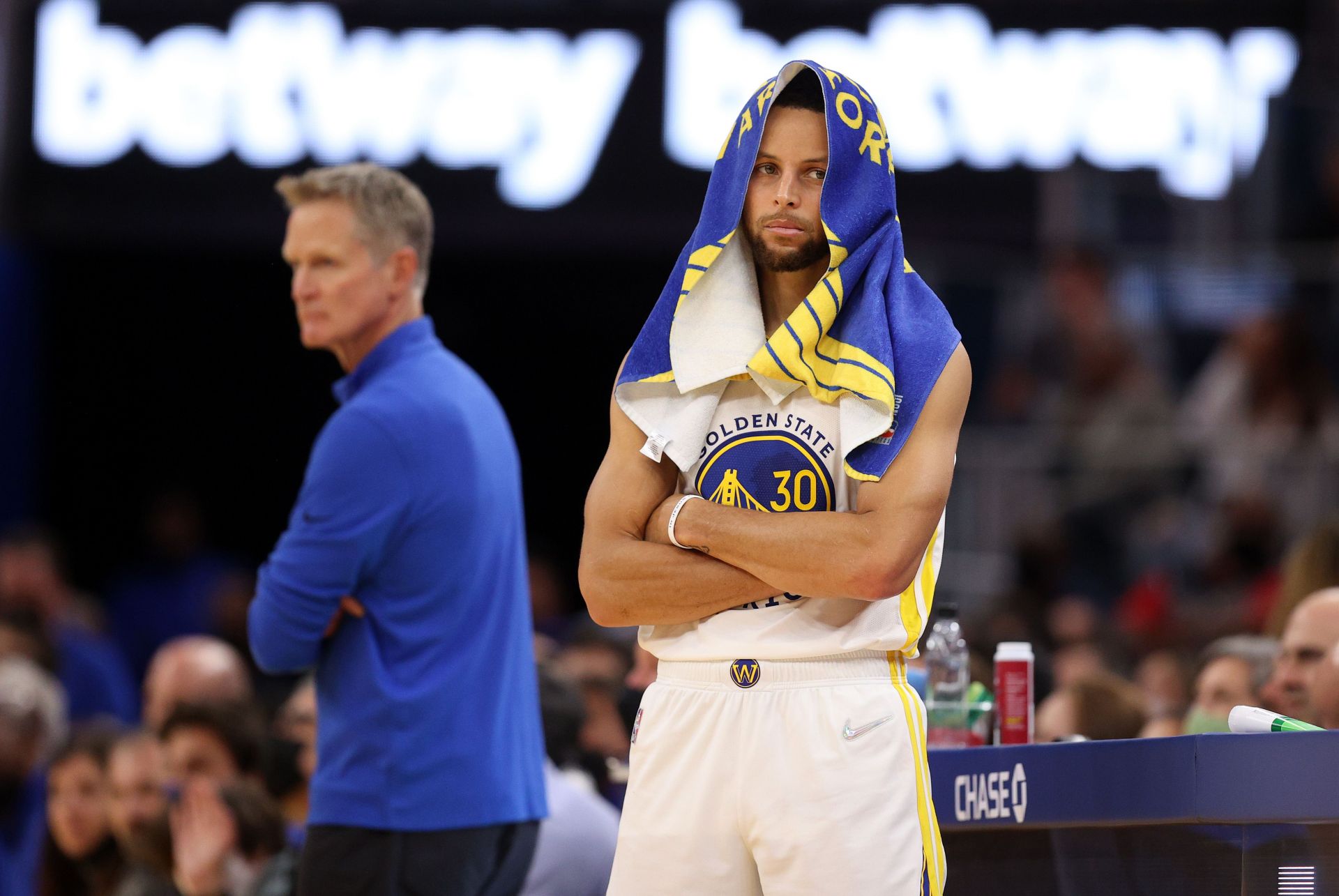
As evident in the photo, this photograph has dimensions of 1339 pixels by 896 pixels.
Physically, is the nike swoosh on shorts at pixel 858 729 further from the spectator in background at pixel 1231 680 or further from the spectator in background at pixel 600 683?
the spectator in background at pixel 600 683

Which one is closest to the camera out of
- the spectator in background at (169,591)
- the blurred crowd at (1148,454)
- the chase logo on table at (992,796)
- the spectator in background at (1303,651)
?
the chase logo on table at (992,796)

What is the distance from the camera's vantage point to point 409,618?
3959 mm

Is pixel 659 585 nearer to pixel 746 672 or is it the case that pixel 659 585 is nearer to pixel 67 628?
pixel 746 672

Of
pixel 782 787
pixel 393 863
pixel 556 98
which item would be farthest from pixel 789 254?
pixel 556 98

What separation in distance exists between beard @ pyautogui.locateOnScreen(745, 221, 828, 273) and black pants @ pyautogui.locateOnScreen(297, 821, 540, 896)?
147 cm

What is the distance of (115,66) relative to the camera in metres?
9.34

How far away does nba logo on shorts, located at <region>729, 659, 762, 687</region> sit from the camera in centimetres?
290

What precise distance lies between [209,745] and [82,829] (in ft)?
2.62

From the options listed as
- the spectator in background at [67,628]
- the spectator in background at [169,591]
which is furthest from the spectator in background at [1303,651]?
the spectator in background at [169,591]

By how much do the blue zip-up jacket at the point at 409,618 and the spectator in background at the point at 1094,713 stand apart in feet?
5.20

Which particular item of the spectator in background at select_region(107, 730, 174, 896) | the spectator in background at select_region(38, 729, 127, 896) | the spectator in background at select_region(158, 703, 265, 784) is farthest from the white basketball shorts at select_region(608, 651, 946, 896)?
the spectator in background at select_region(38, 729, 127, 896)

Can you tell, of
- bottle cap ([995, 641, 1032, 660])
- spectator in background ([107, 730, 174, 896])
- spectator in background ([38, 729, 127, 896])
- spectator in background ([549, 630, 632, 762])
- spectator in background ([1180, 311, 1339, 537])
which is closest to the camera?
bottle cap ([995, 641, 1032, 660])

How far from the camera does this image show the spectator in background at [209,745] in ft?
19.1

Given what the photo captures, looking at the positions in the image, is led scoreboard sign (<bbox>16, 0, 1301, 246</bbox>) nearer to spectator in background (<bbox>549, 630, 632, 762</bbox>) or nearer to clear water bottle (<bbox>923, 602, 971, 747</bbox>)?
spectator in background (<bbox>549, 630, 632, 762</bbox>)
